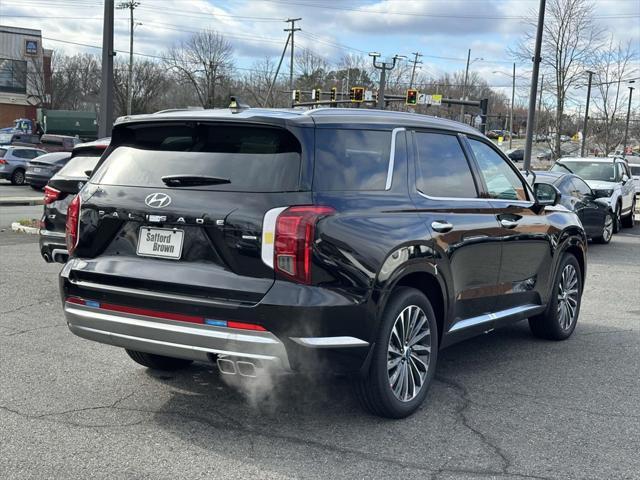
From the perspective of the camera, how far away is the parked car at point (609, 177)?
56.7ft

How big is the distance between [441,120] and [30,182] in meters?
25.4

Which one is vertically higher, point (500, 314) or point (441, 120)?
point (441, 120)

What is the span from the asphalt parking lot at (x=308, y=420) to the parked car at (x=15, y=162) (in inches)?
1002

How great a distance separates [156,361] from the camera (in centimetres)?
549

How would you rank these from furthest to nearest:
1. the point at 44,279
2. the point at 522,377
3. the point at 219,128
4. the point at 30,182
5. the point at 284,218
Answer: the point at 30,182 < the point at 44,279 < the point at 522,377 < the point at 219,128 < the point at 284,218

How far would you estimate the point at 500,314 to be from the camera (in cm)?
580

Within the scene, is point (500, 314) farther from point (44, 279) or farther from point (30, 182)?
point (30, 182)

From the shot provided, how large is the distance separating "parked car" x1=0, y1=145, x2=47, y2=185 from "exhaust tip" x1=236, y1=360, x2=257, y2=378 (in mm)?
28569

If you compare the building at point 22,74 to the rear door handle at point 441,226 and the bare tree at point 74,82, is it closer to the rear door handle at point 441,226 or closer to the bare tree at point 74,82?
the bare tree at point 74,82

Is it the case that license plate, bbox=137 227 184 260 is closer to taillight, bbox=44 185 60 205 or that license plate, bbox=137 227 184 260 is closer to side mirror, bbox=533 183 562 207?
side mirror, bbox=533 183 562 207

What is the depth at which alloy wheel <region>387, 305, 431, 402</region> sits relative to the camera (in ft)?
15.1

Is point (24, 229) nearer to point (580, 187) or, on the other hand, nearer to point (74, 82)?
point (580, 187)

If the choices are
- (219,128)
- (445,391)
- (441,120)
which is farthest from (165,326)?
(441,120)

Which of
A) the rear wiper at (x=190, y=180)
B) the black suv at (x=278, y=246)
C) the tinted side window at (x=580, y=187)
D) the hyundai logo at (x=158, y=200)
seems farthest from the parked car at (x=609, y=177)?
the hyundai logo at (x=158, y=200)
